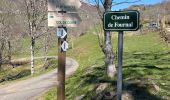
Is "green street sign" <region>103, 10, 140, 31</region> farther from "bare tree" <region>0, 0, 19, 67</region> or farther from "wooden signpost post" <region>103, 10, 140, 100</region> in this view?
"bare tree" <region>0, 0, 19, 67</region>

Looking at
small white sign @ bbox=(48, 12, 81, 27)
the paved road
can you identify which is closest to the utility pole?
small white sign @ bbox=(48, 12, 81, 27)

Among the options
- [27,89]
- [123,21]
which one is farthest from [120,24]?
[27,89]

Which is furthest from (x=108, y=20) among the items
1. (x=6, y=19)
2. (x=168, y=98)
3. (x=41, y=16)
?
(x=6, y=19)

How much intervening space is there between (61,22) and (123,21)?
391 cm

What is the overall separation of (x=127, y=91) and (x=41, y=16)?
27.4 metres

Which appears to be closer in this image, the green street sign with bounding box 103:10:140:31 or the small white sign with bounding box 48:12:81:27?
the green street sign with bounding box 103:10:140:31

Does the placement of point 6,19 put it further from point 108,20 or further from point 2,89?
point 108,20

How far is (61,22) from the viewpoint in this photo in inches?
464

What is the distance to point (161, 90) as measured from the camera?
43.6 ft

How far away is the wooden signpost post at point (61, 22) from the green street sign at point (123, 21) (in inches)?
142

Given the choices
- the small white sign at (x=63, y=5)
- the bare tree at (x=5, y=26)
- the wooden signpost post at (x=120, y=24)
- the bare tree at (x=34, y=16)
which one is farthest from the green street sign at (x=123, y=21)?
the bare tree at (x=5, y=26)

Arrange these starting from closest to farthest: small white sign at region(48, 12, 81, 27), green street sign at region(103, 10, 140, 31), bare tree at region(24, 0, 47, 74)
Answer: green street sign at region(103, 10, 140, 31) < small white sign at region(48, 12, 81, 27) < bare tree at region(24, 0, 47, 74)

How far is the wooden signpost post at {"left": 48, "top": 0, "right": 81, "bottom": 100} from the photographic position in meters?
11.8

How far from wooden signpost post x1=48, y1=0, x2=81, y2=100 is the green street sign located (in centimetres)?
360
